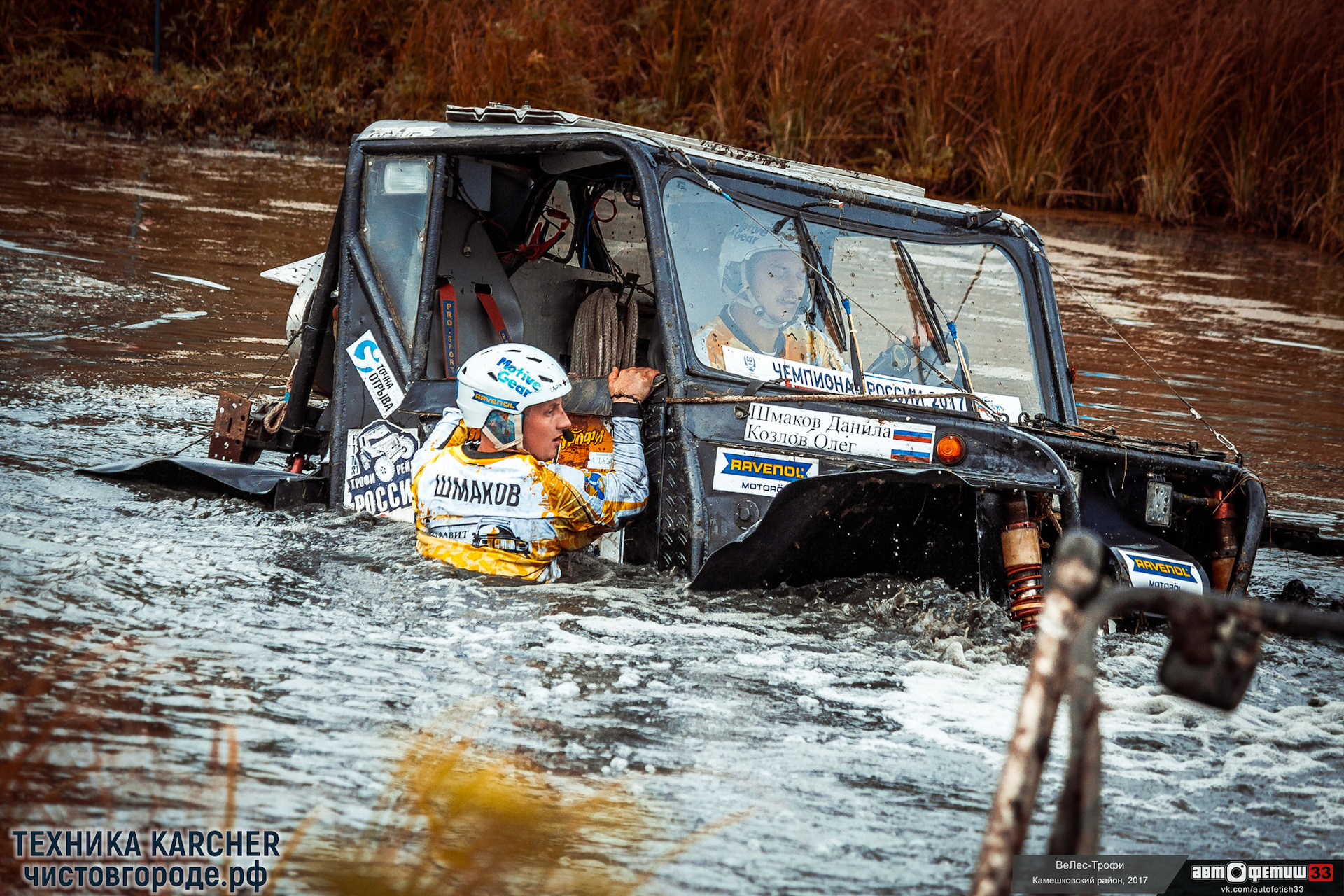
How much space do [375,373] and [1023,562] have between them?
113 inches

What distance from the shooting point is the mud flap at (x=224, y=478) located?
611 cm

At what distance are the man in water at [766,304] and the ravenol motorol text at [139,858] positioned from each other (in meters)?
2.71

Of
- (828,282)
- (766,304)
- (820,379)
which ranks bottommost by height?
(820,379)

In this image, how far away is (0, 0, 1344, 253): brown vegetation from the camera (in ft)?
56.1

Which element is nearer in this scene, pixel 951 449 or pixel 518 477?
pixel 951 449

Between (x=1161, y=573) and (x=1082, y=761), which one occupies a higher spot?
(x=1082, y=761)

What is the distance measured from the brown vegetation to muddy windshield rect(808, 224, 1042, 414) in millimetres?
11874

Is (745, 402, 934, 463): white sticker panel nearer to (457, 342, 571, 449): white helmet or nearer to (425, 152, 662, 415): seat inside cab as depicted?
(457, 342, 571, 449): white helmet

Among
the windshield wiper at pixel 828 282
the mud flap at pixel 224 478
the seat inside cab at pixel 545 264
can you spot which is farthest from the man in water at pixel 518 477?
the mud flap at pixel 224 478

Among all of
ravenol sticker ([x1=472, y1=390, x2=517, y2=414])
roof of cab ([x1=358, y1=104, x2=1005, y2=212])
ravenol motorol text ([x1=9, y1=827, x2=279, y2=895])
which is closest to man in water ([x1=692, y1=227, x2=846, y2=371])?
roof of cab ([x1=358, y1=104, x2=1005, y2=212])

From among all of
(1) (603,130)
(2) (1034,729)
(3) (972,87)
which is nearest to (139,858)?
(2) (1034,729)

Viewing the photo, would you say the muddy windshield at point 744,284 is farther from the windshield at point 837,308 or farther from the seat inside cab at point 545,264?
the seat inside cab at point 545,264

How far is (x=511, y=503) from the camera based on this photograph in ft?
17.0

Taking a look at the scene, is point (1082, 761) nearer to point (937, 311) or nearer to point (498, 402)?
point (498, 402)
